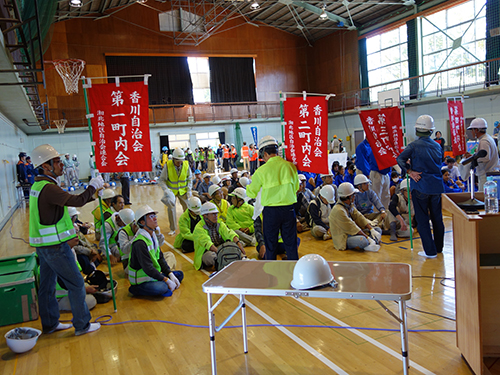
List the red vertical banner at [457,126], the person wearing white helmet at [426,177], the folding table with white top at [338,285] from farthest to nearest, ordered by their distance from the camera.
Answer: the red vertical banner at [457,126] < the person wearing white helmet at [426,177] < the folding table with white top at [338,285]

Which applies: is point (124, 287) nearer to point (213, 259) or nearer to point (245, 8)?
point (213, 259)

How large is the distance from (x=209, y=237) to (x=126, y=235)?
1.28 metres

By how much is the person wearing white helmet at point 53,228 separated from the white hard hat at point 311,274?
2.18m

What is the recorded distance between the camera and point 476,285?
2512 millimetres

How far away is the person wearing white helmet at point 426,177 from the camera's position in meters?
5.42

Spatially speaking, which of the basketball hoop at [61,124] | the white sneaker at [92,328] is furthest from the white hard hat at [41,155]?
the basketball hoop at [61,124]

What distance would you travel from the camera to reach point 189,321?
13.6 feet

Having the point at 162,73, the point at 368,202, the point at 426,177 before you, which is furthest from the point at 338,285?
the point at 162,73

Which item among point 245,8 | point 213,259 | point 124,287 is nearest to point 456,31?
point 245,8

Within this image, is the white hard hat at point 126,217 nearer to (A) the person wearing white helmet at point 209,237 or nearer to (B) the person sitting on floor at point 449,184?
(A) the person wearing white helmet at point 209,237

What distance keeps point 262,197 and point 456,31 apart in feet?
59.6

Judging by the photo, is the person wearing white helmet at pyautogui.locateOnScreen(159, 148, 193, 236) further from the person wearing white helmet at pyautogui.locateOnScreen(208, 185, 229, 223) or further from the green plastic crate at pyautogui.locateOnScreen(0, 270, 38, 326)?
the green plastic crate at pyautogui.locateOnScreen(0, 270, 38, 326)

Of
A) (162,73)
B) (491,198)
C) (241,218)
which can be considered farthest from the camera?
(162,73)

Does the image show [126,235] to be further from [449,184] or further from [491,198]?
[449,184]
